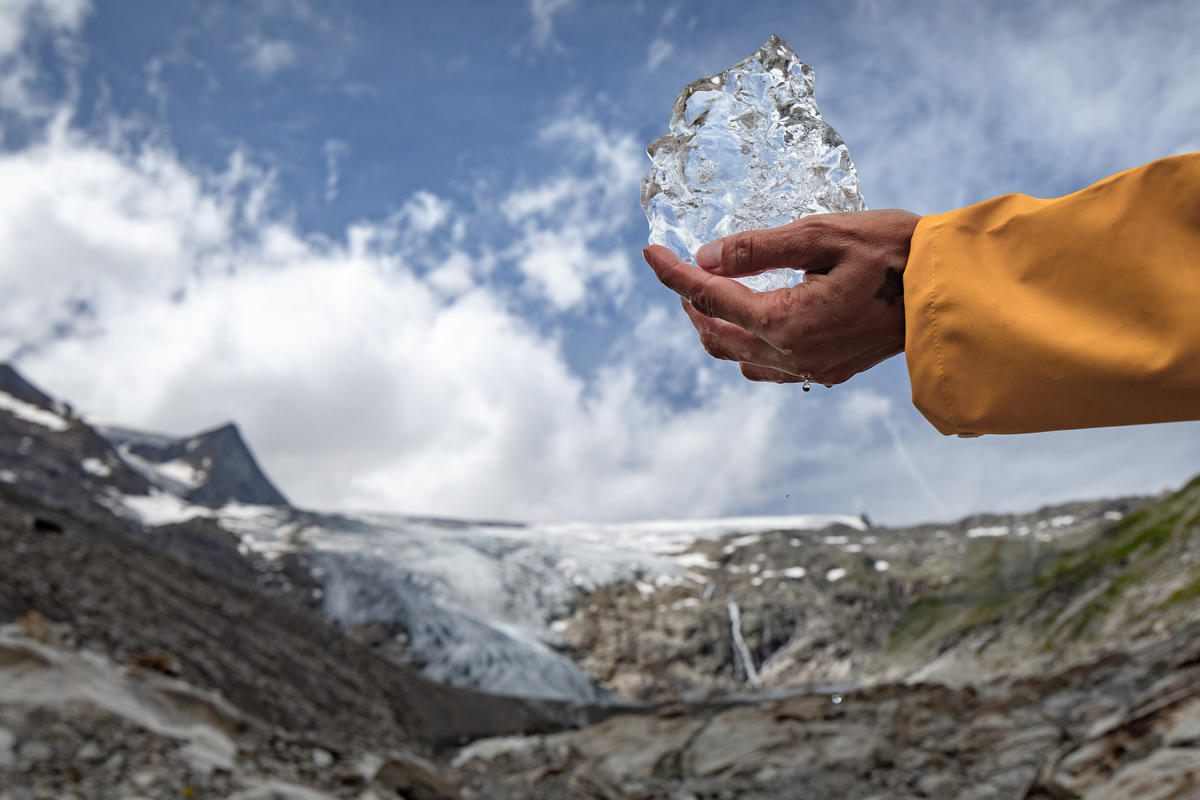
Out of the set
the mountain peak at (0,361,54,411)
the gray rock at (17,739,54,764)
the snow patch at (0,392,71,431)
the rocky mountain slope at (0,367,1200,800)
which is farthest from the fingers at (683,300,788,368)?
the mountain peak at (0,361,54,411)

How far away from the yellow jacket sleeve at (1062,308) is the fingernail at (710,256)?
0.37 meters

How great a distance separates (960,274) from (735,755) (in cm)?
1288

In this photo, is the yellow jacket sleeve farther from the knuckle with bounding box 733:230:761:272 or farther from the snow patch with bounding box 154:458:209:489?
the snow patch with bounding box 154:458:209:489

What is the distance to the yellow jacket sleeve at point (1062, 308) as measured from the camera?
4.05 feet

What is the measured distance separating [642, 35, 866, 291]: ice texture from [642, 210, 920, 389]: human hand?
610 mm

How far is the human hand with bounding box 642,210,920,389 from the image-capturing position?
1496 millimetres

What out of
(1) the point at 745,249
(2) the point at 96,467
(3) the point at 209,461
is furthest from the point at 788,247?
(3) the point at 209,461

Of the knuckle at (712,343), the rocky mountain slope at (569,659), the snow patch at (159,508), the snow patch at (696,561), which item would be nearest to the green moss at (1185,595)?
the rocky mountain slope at (569,659)

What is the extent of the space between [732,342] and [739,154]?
2.44ft

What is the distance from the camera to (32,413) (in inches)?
3017

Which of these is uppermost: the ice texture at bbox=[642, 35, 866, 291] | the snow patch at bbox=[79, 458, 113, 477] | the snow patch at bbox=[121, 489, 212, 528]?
the snow patch at bbox=[79, 458, 113, 477]

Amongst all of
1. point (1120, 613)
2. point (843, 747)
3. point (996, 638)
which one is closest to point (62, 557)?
point (843, 747)

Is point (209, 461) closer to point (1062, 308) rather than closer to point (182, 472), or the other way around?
point (182, 472)

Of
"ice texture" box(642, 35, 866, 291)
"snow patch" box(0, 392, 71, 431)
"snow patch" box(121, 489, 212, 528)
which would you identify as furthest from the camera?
"snow patch" box(0, 392, 71, 431)
